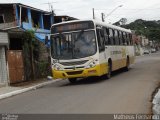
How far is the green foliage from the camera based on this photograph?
13825 cm

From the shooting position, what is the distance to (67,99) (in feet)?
47.8

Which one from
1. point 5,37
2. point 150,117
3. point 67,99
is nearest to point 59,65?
point 5,37

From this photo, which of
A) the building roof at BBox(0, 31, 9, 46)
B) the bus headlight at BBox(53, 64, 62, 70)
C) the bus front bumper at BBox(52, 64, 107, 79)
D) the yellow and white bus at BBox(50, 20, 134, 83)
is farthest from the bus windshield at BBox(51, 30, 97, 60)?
the building roof at BBox(0, 31, 9, 46)

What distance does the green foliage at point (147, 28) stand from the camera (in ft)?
454

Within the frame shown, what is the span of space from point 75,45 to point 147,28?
425ft

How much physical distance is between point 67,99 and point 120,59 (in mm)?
11855

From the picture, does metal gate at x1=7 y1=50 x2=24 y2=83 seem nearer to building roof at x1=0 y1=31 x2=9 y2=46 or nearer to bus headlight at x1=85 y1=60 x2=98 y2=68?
building roof at x1=0 y1=31 x2=9 y2=46

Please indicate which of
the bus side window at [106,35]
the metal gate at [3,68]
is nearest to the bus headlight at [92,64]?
the bus side window at [106,35]

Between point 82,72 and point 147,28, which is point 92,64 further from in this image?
point 147,28

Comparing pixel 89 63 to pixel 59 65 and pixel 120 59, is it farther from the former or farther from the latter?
pixel 120 59

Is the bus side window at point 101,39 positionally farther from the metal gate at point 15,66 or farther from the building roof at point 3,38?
the metal gate at point 15,66

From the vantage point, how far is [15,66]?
24406 millimetres

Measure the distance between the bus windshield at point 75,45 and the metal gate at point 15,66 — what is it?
387 centimetres

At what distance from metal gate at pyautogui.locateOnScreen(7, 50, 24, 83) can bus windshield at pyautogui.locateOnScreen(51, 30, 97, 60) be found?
152 inches
